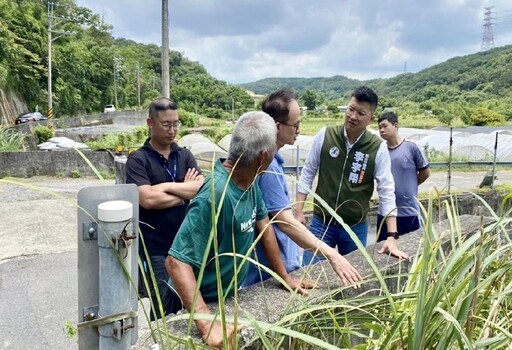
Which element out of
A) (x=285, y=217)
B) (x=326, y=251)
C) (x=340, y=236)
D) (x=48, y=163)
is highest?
(x=285, y=217)

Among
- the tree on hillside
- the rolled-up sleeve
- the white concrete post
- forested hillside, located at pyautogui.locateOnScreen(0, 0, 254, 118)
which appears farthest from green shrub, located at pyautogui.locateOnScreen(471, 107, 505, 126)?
the white concrete post

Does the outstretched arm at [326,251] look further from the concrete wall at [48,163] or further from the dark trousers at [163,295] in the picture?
the concrete wall at [48,163]

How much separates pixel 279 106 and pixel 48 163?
459 inches

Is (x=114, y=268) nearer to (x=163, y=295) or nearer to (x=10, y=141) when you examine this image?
(x=163, y=295)

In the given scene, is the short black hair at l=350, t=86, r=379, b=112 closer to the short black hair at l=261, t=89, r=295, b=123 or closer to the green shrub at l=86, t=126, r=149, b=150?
the short black hair at l=261, t=89, r=295, b=123

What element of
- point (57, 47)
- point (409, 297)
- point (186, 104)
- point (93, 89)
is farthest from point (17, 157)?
point (186, 104)

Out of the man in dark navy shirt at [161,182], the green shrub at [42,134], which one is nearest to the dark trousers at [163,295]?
the man in dark navy shirt at [161,182]

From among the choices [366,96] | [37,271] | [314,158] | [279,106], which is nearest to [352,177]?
[314,158]

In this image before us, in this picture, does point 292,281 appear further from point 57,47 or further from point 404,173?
point 57,47

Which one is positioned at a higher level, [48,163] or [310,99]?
[310,99]

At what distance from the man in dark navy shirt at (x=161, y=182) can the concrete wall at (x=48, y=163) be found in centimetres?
970

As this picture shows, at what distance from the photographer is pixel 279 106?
2379 millimetres

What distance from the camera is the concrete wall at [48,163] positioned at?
11.8 meters

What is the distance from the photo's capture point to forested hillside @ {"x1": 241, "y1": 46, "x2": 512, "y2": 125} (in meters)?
Result: 57.4
